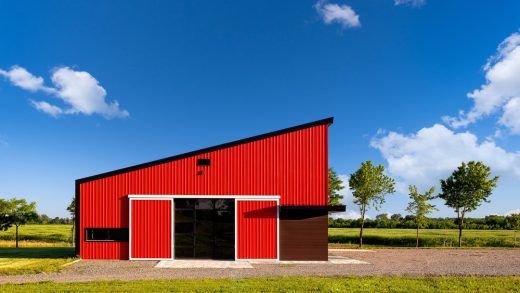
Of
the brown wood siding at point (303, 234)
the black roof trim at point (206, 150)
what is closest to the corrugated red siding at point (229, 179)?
the black roof trim at point (206, 150)

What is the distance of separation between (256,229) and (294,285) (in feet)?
26.3

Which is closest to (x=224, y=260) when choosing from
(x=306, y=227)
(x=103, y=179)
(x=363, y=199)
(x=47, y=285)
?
(x=306, y=227)

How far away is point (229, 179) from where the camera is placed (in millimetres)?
20125

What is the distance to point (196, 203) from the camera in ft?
65.7

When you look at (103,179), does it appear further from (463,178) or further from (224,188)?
(463,178)

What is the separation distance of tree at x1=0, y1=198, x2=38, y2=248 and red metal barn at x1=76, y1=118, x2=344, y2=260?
15.8 m

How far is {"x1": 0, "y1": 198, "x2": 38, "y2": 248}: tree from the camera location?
31.6 m

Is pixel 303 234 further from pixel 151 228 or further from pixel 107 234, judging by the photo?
pixel 107 234

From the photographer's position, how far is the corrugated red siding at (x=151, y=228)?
19641mm

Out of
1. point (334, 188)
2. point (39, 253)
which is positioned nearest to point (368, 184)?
point (334, 188)

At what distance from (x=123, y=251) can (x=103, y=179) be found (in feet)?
12.1

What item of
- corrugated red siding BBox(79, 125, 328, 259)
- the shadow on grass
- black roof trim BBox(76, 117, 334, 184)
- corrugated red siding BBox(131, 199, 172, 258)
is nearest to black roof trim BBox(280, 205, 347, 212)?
corrugated red siding BBox(79, 125, 328, 259)

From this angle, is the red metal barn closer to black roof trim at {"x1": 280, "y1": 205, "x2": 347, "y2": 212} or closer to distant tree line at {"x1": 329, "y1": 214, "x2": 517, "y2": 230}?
black roof trim at {"x1": 280, "y1": 205, "x2": 347, "y2": 212}

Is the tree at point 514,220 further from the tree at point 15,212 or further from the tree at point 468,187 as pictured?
the tree at point 15,212
